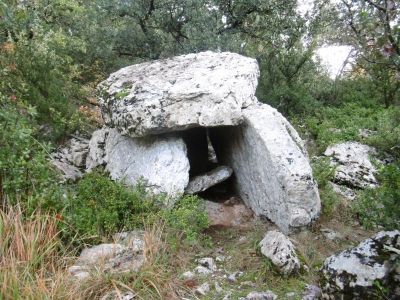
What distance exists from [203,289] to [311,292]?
1.06 meters

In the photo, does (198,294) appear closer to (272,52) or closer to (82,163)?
(82,163)

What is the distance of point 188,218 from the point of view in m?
5.34

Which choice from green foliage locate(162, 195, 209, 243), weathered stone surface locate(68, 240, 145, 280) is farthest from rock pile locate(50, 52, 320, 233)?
weathered stone surface locate(68, 240, 145, 280)

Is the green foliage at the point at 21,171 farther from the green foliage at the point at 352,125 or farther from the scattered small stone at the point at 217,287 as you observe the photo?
the green foliage at the point at 352,125

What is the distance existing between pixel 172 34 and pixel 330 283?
242 inches

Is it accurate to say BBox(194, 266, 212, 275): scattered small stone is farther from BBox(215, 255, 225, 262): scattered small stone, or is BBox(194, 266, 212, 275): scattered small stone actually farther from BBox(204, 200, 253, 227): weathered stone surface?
BBox(204, 200, 253, 227): weathered stone surface

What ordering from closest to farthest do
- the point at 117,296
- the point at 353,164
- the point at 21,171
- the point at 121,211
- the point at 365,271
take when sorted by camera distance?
the point at 365,271, the point at 117,296, the point at 21,171, the point at 121,211, the point at 353,164

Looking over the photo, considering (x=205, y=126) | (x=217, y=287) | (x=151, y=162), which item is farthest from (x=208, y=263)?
(x=205, y=126)

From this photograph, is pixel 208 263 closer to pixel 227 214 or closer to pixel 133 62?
pixel 227 214

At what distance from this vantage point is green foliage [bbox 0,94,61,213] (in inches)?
187

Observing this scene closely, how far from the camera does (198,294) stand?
13.9 feet

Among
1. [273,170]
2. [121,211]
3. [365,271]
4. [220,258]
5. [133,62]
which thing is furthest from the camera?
[133,62]

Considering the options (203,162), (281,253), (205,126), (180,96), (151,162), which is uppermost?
(180,96)

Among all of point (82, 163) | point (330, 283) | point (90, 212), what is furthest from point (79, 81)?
point (330, 283)
